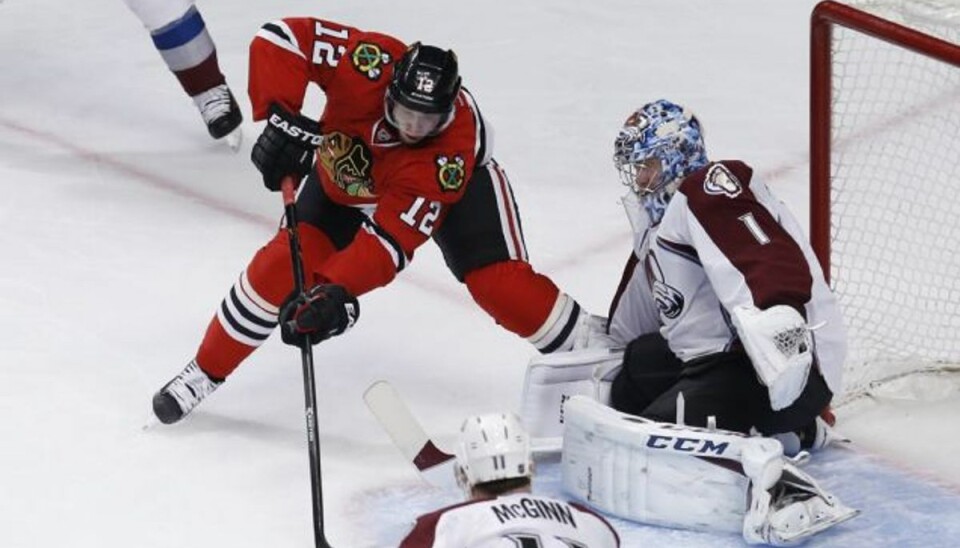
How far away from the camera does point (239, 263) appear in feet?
15.0

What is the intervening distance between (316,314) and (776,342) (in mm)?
742

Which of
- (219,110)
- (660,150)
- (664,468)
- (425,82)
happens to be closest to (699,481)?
(664,468)

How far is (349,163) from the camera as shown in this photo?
379 centimetres

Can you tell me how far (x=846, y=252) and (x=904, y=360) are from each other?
31 cm

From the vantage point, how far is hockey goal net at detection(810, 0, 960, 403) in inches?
147

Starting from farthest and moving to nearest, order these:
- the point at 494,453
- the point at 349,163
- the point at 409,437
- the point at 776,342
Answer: the point at 349,163 < the point at 409,437 < the point at 776,342 < the point at 494,453

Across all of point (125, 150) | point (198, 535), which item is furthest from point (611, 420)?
point (125, 150)

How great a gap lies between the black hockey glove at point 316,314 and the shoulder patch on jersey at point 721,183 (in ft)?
2.00

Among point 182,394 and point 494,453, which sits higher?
point 494,453

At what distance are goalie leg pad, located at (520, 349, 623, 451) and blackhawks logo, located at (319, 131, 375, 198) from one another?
42cm

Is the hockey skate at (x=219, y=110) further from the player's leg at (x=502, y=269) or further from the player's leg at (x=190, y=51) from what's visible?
the player's leg at (x=502, y=269)

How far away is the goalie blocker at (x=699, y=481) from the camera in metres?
3.32

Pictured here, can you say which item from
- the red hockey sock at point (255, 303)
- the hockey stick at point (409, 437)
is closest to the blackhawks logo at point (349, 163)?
the red hockey sock at point (255, 303)

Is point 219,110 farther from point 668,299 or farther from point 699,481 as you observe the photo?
point 699,481
